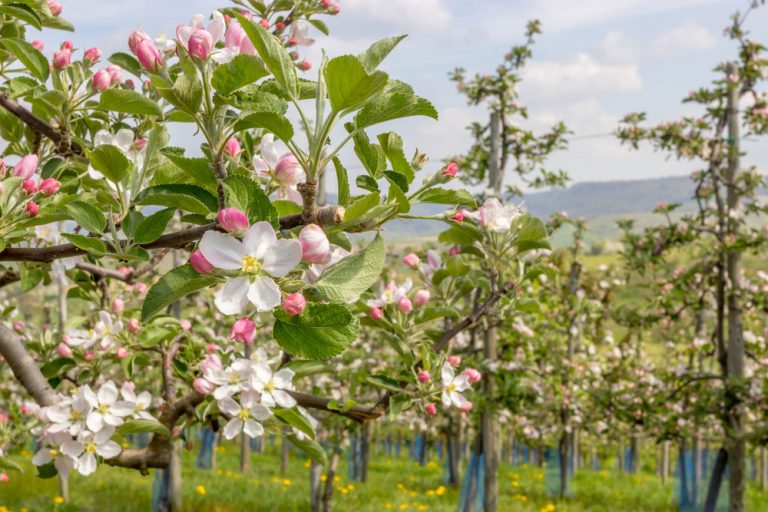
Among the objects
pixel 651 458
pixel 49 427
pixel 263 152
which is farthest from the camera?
pixel 651 458

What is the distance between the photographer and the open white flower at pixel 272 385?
5.15 feet

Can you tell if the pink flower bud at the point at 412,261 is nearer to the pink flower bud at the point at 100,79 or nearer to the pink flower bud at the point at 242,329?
the pink flower bud at the point at 100,79

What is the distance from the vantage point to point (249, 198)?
79 centimetres

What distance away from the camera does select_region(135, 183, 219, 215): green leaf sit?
89 centimetres

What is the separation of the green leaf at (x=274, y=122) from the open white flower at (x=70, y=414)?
3.33 feet

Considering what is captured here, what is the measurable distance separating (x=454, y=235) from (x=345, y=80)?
98 centimetres

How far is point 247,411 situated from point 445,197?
0.91 meters

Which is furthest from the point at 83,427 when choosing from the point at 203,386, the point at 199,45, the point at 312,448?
the point at 199,45

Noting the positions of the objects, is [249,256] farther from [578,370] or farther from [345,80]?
[578,370]

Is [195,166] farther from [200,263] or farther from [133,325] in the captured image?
[133,325]

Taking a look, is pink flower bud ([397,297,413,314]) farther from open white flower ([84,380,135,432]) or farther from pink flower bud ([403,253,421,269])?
open white flower ([84,380,135,432])

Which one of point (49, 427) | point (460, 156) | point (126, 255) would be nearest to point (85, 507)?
point (460, 156)

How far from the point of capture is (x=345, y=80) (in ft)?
2.41

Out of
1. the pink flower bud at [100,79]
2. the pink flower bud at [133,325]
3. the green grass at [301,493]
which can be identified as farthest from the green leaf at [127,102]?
the green grass at [301,493]
